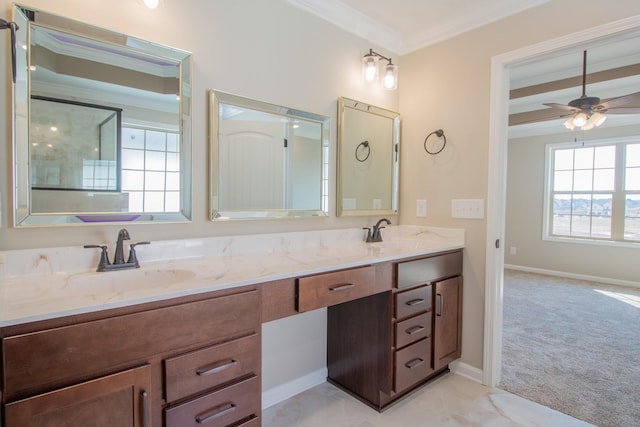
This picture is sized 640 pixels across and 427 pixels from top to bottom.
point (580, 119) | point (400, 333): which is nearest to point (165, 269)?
point (400, 333)

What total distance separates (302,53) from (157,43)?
843 mm

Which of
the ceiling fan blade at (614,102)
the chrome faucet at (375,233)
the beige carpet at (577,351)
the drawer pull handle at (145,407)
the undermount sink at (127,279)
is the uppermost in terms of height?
the ceiling fan blade at (614,102)

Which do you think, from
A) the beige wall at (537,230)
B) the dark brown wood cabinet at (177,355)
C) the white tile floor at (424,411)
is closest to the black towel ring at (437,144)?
the dark brown wood cabinet at (177,355)

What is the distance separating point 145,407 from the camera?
98 cm

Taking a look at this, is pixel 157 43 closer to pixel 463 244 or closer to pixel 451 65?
pixel 451 65

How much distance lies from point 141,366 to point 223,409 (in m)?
0.35

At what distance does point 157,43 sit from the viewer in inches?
58.4

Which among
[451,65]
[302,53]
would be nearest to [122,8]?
[302,53]

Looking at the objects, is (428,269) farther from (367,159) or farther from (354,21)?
(354,21)

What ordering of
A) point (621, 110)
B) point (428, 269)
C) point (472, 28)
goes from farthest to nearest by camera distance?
point (621, 110) → point (472, 28) → point (428, 269)

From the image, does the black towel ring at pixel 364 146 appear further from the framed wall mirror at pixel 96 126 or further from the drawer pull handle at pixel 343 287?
the framed wall mirror at pixel 96 126

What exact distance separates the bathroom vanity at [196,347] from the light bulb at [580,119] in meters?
2.49

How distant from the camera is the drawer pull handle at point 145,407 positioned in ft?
3.20

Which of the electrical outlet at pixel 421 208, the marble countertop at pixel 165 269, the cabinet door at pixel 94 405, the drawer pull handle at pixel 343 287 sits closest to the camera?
the cabinet door at pixel 94 405
